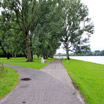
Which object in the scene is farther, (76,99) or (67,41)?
(67,41)

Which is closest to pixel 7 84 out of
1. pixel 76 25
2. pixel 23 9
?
Result: pixel 23 9

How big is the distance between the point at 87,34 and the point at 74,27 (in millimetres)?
5753

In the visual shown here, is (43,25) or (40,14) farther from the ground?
(40,14)

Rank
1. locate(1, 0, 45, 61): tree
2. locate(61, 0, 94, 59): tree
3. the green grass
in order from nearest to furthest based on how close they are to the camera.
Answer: the green grass, locate(1, 0, 45, 61): tree, locate(61, 0, 94, 59): tree

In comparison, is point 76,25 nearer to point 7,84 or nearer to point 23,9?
point 23,9

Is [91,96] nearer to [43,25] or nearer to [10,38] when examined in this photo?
[43,25]

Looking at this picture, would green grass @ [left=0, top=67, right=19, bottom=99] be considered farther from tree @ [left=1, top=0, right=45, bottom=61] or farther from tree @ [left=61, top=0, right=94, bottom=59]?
tree @ [left=61, top=0, right=94, bottom=59]

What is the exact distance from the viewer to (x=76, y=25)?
108ft

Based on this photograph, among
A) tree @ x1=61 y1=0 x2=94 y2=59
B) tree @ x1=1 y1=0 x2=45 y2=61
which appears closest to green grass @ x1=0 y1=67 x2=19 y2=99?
tree @ x1=1 y1=0 x2=45 y2=61

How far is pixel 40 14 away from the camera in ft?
72.9

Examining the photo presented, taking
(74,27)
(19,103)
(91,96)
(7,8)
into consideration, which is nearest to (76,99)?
(91,96)

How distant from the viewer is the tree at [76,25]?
32.7 meters

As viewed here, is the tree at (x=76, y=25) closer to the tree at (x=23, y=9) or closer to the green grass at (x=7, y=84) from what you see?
the tree at (x=23, y=9)

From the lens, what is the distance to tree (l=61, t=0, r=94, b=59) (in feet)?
107
